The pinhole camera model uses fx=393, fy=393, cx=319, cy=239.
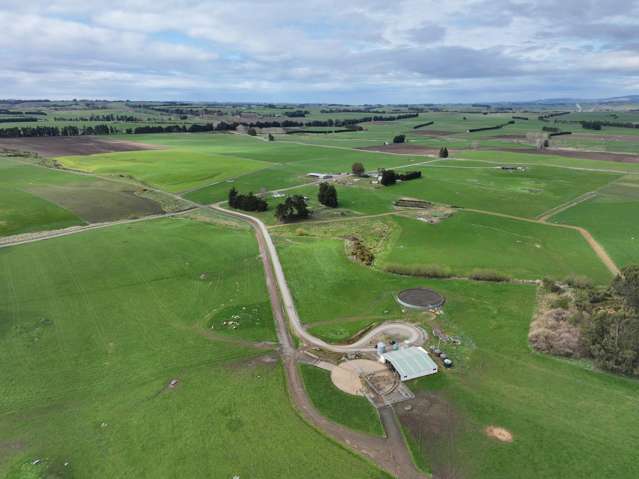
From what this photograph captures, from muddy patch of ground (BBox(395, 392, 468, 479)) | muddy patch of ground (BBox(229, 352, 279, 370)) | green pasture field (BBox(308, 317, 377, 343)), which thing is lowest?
muddy patch of ground (BBox(395, 392, 468, 479))

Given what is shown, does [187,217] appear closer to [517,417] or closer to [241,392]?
[241,392]

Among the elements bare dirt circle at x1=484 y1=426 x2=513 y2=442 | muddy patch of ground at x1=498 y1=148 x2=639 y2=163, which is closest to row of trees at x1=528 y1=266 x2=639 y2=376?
bare dirt circle at x1=484 y1=426 x2=513 y2=442

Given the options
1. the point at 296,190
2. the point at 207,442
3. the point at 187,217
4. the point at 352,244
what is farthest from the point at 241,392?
the point at 296,190

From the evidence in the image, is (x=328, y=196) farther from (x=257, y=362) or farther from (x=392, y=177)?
(x=257, y=362)

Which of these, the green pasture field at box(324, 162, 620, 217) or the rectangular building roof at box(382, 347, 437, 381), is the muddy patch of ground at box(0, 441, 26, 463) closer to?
the rectangular building roof at box(382, 347, 437, 381)

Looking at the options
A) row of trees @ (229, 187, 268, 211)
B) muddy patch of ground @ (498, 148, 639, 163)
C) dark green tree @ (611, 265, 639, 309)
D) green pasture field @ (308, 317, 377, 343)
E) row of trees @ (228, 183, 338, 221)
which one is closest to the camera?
dark green tree @ (611, 265, 639, 309)

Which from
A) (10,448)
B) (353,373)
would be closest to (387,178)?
(353,373)

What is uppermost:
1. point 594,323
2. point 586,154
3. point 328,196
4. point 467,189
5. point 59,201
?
point 586,154
